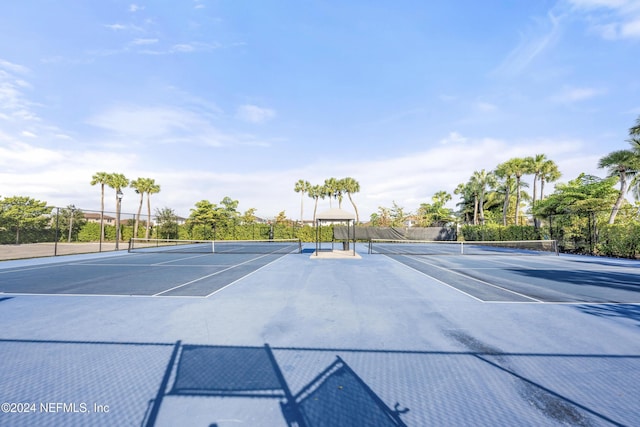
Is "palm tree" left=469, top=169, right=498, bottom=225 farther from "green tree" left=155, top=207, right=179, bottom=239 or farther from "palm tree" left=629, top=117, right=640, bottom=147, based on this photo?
"green tree" left=155, top=207, right=179, bottom=239

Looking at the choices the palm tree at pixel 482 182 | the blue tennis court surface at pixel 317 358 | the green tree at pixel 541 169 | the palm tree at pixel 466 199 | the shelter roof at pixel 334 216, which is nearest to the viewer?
the blue tennis court surface at pixel 317 358

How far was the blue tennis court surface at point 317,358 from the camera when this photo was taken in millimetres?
2719

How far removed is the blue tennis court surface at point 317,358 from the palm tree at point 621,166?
698 inches

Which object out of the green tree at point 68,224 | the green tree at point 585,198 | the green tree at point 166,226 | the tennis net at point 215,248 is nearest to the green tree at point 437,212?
the green tree at point 585,198

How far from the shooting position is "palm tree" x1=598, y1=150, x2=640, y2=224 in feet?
63.3

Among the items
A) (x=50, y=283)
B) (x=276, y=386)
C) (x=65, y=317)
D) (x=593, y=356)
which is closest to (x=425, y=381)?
(x=276, y=386)

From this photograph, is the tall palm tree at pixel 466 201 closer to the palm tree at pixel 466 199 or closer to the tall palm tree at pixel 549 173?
the palm tree at pixel 466 199

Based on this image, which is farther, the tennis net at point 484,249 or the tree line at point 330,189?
the tree line at point 330,189

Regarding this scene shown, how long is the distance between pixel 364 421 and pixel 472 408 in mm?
1133

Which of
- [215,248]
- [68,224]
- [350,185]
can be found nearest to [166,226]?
[215,248]

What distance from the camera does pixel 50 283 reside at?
8.75 metres

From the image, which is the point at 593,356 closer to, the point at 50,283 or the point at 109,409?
the point at 109,409

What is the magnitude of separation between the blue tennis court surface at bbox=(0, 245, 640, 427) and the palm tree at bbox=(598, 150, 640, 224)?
17.7m

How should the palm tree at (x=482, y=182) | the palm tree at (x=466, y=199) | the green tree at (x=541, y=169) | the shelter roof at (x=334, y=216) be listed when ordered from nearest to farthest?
the shelter roof at (x=334, y=216), the green tree at (x=541, y=169), the palm tree at (x=482, y=182), the palm tree at (x=466, y=199)
